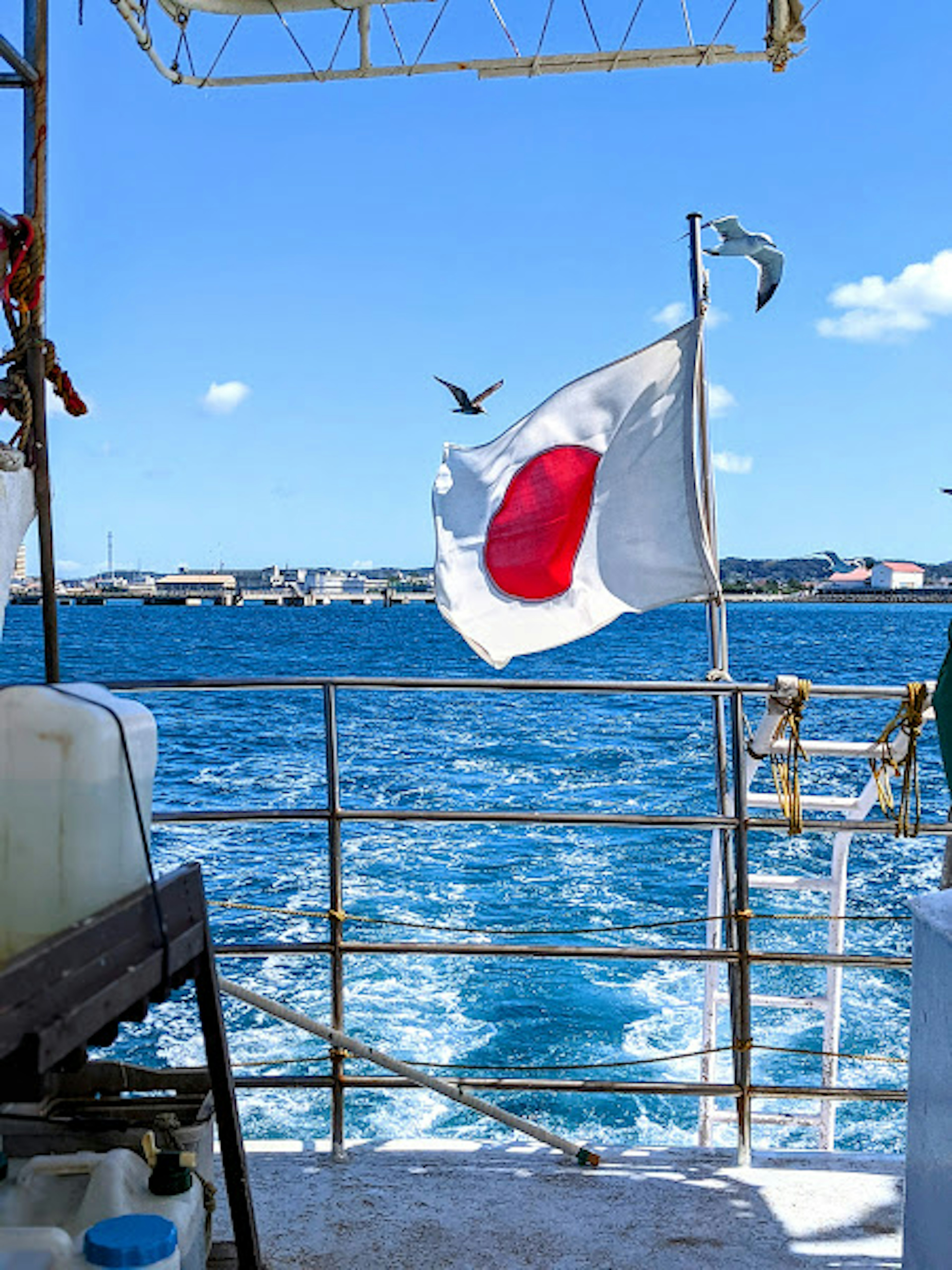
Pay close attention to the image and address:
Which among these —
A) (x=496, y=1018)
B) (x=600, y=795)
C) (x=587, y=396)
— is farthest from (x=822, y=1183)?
(x=600, y=795)

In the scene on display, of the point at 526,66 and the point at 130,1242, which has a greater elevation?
the point at 526,66

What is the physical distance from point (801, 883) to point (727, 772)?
0.63 metres

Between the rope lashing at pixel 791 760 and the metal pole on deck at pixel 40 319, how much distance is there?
1691 millimetres

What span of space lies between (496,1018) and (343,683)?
21.9ft

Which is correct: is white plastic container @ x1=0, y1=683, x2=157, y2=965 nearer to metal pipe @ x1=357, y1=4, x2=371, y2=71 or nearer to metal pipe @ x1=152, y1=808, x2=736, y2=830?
metal pipe @ x1=152, y1=808, x2=736, y2=830

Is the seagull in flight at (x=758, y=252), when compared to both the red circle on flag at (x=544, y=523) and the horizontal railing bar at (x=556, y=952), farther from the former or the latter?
the horizontal railing bar at (x=556, y=952)

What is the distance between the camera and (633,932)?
10.4 meters

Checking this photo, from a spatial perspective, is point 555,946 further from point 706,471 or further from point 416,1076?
point 706,471

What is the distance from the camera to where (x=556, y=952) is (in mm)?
2904

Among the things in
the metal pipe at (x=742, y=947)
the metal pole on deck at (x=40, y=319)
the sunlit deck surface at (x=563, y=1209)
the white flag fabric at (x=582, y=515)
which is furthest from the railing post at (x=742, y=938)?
the white flag fabric at (x=582, y=515)

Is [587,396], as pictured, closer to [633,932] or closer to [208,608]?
[633,932]

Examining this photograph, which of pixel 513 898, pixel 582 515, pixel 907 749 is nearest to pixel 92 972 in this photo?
pixel 907 749

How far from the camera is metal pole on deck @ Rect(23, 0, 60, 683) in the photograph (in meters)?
2.12

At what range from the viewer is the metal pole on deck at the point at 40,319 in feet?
6.95
